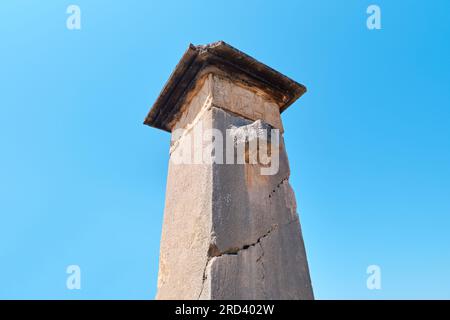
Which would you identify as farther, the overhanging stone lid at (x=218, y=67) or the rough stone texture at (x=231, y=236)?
the overhanging stone lid at (x=218, y=67)

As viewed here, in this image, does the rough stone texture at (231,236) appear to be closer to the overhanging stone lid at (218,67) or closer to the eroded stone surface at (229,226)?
the eroded stone surface at (229,226)

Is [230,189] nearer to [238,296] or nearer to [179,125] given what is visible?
[238,296]

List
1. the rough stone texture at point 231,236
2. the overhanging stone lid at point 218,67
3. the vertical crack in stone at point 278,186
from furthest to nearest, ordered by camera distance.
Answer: the overhanging stone lid at point 218,67
the vertical crack in stone at point 278,186
the rough stone texture at point 231,236

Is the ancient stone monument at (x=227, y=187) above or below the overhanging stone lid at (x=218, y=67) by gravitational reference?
below

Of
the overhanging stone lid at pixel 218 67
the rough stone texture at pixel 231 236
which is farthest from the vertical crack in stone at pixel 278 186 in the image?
the overhanging stone lid at pixel 218 67

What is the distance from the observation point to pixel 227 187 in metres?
2.28

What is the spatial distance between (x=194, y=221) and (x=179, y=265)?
0.35m

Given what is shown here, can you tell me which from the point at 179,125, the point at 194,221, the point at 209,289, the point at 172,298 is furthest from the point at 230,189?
the point at 179,125

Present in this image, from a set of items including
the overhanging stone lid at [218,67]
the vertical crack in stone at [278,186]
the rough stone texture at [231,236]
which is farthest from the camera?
the overhanging stone lid at [218,67]

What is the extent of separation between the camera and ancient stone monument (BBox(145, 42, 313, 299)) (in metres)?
2.08

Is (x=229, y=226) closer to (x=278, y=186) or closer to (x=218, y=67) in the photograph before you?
(x=278, y=186)

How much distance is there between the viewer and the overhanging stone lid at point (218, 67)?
2777mm

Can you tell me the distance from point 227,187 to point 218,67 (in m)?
1.15

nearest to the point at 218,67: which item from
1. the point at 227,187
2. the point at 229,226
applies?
the point at 227,187
